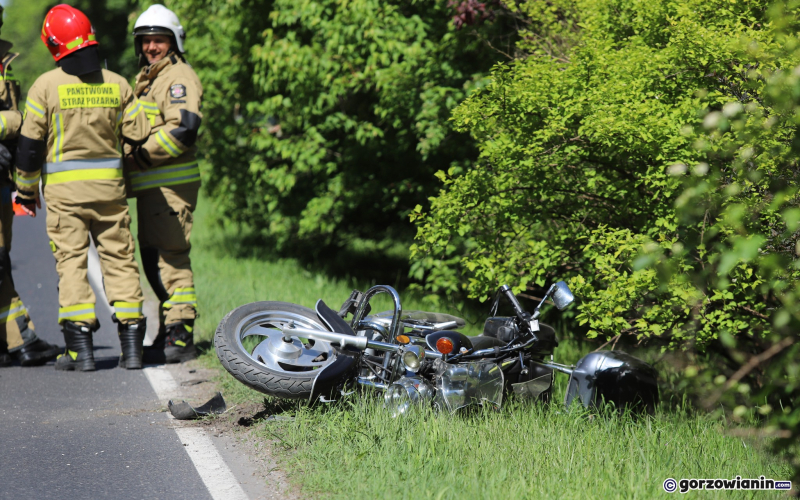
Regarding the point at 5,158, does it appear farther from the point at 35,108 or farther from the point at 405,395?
the point at 405,395

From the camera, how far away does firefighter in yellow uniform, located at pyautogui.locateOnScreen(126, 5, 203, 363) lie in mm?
5742

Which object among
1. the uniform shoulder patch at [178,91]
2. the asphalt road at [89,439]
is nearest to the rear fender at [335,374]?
the asphalt road at [89,439]

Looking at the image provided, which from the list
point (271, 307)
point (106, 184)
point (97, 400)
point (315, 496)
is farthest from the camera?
point (106, 184)

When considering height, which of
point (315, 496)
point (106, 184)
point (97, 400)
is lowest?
point (97, 400)

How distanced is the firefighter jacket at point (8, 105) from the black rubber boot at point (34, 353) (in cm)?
118

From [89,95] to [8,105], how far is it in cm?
63

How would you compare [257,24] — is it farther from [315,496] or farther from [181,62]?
[315,496]

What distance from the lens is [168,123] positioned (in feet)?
18.9

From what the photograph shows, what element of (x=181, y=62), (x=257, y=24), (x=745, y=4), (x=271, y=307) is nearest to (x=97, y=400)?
(x=271, y=307)

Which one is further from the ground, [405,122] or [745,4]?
[745,4]

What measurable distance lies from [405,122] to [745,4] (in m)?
4.33

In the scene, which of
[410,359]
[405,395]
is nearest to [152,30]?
[410,359]

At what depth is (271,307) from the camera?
175 inches

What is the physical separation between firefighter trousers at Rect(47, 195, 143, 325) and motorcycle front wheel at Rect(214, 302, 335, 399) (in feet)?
4.43
